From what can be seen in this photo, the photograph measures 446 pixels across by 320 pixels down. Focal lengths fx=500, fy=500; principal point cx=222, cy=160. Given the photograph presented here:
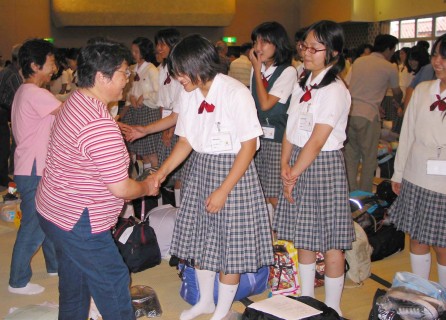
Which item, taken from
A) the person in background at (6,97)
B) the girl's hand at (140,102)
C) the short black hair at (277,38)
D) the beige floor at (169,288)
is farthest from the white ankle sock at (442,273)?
the person in background at (6,97)

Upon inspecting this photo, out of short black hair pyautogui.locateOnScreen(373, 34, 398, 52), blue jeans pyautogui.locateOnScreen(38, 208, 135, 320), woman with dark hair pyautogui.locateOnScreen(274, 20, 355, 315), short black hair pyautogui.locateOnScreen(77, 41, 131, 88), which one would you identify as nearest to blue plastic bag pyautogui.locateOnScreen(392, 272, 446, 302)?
woman with dark hair pyautogui.locateOnScreen(274, 20, 355, 315)

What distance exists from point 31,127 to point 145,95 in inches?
82.9

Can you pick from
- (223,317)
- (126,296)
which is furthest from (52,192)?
(223,317)

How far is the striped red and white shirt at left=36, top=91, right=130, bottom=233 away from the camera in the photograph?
5.85 feet

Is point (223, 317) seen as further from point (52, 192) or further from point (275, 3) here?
point (275, 3)

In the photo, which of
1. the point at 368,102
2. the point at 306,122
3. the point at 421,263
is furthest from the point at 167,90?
the point at 421,263

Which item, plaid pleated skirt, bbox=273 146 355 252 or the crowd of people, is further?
plaid pleated skirt, bbox=273 146 355 252

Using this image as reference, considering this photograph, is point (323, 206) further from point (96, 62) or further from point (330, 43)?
point (96, 62)

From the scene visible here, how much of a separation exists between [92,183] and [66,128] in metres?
0.22

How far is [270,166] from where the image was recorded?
3301mm

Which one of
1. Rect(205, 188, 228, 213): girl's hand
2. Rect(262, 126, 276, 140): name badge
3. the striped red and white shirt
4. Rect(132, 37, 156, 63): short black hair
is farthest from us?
Rect(132, 37, 156, 63): short black hair

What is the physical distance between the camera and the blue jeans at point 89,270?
1.93 m

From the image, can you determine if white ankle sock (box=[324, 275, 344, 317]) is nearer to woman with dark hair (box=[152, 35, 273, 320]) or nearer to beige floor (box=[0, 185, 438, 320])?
beige floor (box=[0, 185, 438, 320])

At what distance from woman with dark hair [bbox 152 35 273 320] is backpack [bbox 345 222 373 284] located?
2.87 feet
